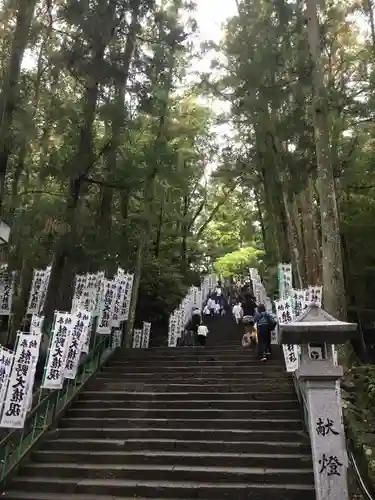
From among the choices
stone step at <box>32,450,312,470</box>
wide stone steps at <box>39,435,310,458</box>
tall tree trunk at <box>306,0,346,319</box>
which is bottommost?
stone step at <box>32,450,312,470</box>

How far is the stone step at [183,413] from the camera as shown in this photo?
9.17m

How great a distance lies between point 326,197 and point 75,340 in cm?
573

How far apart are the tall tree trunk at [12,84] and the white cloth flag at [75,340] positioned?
2.36 m

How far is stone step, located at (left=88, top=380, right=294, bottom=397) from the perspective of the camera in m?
10.1

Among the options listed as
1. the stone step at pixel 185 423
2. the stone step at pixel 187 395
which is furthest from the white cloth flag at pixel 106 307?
the stone step at pixel 185 423

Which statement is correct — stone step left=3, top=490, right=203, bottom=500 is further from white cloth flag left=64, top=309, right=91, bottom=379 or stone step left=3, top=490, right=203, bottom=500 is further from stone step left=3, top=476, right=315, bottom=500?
white cloth flag left=64, top=309, right=91, bottom=379

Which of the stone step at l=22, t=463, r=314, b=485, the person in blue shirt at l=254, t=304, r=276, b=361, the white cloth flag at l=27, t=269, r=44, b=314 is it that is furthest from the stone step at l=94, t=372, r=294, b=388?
the stone step at l=22, t=463, r=314, b=485

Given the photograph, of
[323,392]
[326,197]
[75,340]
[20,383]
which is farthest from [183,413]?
[326,197]

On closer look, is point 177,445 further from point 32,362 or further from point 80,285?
point 80,285

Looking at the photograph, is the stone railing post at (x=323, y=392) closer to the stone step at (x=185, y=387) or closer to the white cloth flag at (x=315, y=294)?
the stone step at (x=185, y=387)

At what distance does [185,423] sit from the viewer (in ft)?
29.8

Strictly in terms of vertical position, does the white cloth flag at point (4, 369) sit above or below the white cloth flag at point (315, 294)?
below

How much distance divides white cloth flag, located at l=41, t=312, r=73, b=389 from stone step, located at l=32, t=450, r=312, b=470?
1.14 m

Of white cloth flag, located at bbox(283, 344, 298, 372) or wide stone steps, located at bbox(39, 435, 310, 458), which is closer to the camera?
wide stone steps, located at bbox(39, 435, 310, 458)
